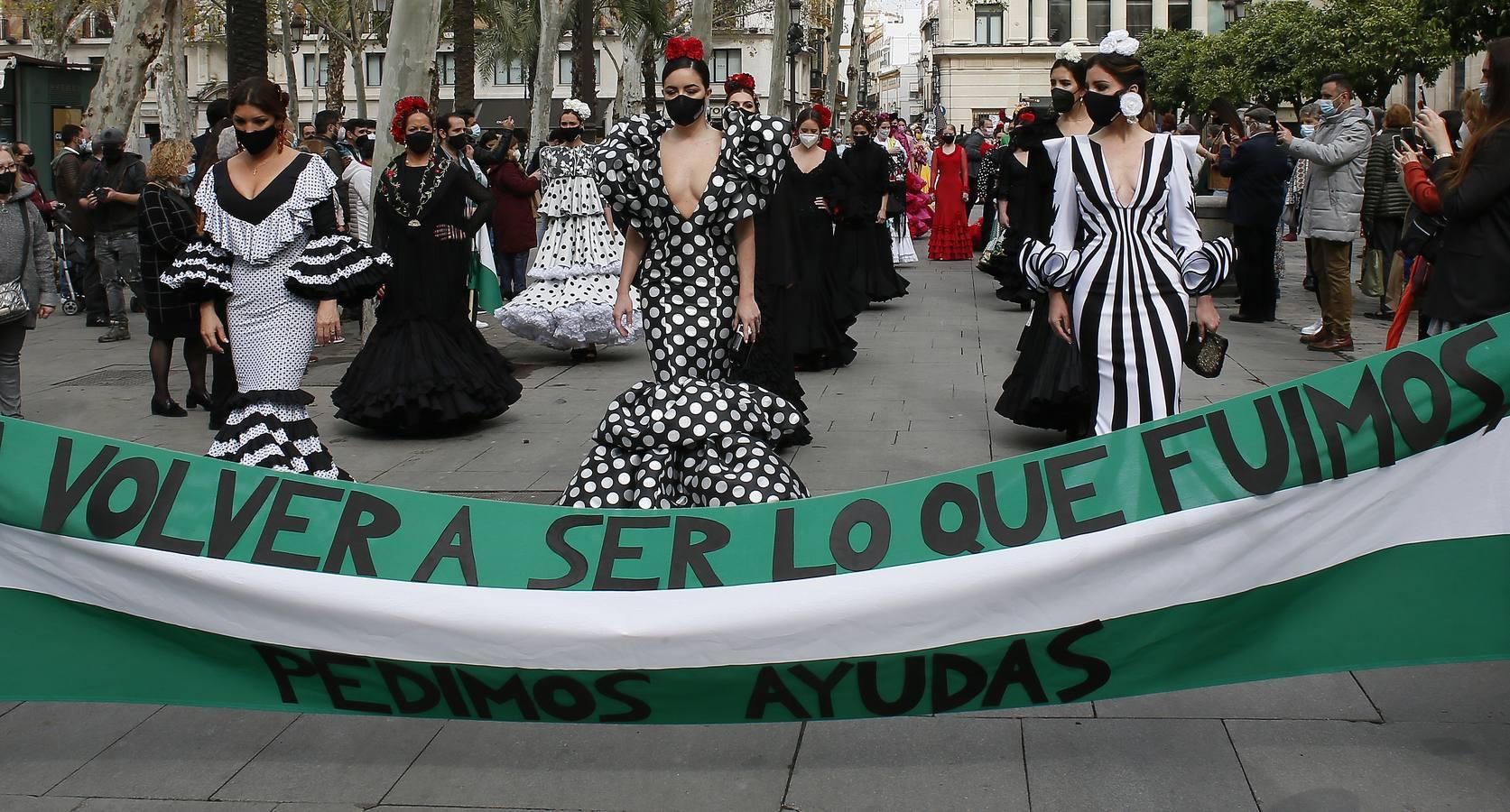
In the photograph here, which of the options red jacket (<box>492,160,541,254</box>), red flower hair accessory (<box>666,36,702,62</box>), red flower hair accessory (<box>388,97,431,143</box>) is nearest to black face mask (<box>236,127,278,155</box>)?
red flower hair accessory (<box>666,36,702,62</box>)

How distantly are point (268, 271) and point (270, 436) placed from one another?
0.70 metres

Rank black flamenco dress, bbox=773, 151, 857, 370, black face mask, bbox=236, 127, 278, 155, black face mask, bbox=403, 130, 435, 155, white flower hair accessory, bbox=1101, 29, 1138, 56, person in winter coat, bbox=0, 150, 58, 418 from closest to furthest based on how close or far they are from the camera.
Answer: white flower hair accessory, bbox=1101, 29, 1138, 56, black face mask, bbox=236, 127, 278, 155, person in winter coat, bbox=0, 150, 58, 418, black face mask, bbox=403, 130, 435, 155, black flamenco dress, bbox=773, 151, 857, 370

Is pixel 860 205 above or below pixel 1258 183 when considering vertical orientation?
below

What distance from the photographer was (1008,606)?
372 centimetres

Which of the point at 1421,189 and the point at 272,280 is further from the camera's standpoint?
the point at 1421,189

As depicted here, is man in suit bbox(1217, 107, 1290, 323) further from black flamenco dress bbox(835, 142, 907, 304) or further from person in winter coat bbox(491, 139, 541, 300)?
person in winter coat bbox(491, 139, 541, 300)

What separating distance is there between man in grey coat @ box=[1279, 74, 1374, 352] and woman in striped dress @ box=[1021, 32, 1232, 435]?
6.77 meters

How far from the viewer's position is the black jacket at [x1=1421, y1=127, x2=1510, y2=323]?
5.60m

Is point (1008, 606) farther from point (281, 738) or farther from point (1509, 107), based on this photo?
point (1509, 107)

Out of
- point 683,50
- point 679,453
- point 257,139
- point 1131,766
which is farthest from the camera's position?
point 257,139

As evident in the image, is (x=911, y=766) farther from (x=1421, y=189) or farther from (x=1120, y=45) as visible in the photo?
(x=1421, y=189)

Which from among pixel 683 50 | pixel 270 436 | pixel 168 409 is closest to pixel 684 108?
pixel 683 50

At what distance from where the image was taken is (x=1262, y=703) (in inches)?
172

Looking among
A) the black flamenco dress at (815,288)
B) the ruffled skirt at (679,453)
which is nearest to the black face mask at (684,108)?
the ruffled skirt at (679,453)
